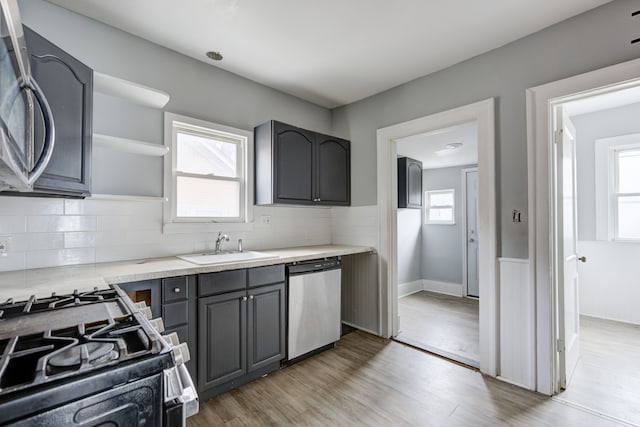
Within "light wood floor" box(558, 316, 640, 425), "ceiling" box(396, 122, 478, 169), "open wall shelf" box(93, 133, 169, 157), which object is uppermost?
"ceiling" box(396, 122, 478, 169)

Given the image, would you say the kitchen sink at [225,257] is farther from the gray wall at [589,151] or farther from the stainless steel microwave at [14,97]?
the gray wall at [589,151]

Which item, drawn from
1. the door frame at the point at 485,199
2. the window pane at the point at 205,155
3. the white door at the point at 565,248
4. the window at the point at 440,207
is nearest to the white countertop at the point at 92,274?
the window pane at the point at 205,155

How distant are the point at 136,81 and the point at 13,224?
1.26m

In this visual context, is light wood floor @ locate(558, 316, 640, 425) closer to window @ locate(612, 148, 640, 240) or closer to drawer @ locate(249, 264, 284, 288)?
window @ locate(612, 148, 640, 240)

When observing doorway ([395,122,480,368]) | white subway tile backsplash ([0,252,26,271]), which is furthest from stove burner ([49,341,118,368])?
doorway ([395,122,480,368])

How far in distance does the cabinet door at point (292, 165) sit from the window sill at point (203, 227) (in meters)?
0.43

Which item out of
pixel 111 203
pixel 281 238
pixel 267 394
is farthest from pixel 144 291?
pixel 281 238

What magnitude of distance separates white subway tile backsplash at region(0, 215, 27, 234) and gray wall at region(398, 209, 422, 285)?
178 inches

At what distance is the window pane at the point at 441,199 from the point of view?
537 cm

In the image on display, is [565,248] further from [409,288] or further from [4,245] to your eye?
[4,245]

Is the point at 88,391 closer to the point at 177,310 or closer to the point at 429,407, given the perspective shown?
the point at 177,310

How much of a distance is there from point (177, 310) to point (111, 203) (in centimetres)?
95

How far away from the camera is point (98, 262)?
205 centimetres

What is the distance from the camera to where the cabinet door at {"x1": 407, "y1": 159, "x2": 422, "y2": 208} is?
4766 mm
